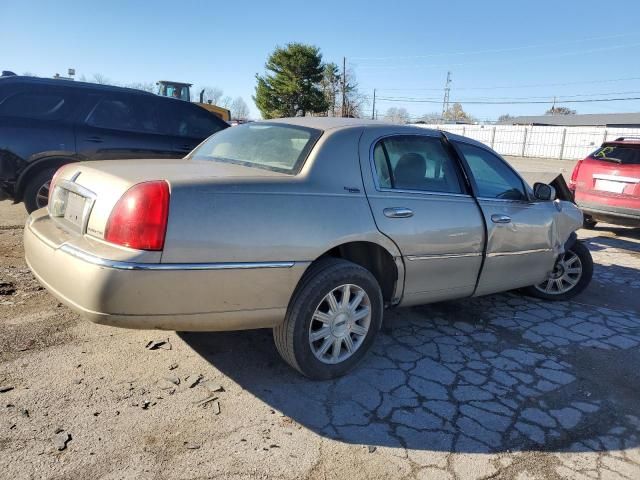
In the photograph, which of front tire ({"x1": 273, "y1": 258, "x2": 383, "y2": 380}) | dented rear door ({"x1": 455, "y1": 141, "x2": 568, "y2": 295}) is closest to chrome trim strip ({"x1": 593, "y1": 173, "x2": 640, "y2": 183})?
dented rear door ({"x1": 455, "y1": 141, "x2": 568, "y2": 295})

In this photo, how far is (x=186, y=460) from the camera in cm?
234

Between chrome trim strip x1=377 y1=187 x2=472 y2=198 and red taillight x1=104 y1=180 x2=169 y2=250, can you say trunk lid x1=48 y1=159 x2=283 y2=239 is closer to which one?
red taillight x1=104 y1=180 x2=169 y2=250

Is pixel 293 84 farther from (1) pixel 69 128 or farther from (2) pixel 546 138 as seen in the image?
(1) pixel 69 128

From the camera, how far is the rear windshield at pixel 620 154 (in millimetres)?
8062

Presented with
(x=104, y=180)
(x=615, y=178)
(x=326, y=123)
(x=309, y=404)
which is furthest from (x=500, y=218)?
(x=615, y=178)

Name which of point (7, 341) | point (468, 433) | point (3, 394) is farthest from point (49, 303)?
point (468, 433)

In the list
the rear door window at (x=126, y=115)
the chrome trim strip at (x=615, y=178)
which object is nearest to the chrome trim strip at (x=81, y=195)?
the rear door window at (x=126, y=115)

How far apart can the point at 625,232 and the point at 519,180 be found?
21.0 feet

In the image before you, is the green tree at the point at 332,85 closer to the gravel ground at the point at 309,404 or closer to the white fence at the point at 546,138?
the white fence at the point at 546,138

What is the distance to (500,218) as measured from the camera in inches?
158

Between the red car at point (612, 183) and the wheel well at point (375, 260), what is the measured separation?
6162 millimetres

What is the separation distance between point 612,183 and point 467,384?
6.44 metres

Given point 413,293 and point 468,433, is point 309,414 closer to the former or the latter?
point 468,433

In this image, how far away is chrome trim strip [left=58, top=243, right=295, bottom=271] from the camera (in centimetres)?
241
